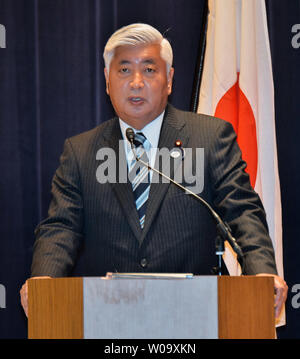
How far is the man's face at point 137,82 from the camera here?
8.28 feet

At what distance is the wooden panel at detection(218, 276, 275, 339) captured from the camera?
1.47 metres

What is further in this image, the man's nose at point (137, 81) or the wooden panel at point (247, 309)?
the man's nose at point (137, 81)

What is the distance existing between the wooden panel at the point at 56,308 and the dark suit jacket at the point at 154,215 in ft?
1.61

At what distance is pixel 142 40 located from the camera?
8.31ft

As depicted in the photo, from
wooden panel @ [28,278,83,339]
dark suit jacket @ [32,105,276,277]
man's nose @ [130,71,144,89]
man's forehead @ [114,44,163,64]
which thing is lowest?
wooden panel @ [28,278,83,339]

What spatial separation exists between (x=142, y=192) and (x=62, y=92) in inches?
52.0

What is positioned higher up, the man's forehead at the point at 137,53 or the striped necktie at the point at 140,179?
the man's forehead at the point at 137,53

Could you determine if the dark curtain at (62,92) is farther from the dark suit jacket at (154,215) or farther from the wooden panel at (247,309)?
the wooden panel at (247,309)

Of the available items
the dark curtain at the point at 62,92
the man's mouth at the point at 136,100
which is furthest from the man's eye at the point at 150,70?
the dark curtain at the point at 62,92

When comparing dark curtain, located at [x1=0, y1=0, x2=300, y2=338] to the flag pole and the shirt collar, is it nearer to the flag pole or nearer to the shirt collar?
the flag pole

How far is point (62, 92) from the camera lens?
3.38 metres

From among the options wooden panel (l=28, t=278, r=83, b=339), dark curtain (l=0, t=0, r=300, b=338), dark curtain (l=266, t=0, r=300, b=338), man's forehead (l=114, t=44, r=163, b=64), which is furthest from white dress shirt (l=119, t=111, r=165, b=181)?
dark curtain (l=266, t=0, r=300, b=338)

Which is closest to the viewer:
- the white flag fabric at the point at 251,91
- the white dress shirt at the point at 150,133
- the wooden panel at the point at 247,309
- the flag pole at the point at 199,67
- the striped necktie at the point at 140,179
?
the wooden panel at the point at 247,309
